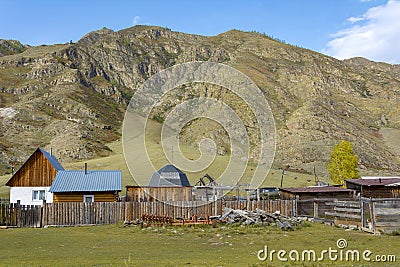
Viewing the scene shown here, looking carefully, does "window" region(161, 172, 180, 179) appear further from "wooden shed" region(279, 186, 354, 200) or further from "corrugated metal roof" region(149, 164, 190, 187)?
"wooden shed" region(279, 186, 354, 200)

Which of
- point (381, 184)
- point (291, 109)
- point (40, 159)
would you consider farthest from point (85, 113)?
point (381, 184)

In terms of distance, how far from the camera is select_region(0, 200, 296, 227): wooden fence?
3388 cm

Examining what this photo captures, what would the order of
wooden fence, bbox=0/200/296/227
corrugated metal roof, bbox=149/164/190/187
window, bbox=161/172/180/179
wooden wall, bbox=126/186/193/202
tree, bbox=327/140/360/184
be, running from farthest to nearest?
tree, bbox=327/140/360/184 < window, bbox=161/172/180/179 < corrugated metal roof, bbox=149/164/190/187 < wooden wall, bbox=126/186/193/202 < wooden fence, bbox=0/200/296/227

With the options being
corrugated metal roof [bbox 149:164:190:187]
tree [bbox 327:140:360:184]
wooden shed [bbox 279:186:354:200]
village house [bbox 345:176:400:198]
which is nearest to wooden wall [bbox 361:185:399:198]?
village house [bbox 345:176:400:198]

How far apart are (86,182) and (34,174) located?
9.58m

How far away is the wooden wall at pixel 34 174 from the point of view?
47.2m

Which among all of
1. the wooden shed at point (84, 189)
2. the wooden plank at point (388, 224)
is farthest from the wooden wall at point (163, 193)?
the wooden plank at point (388, 224)

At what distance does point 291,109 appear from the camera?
17938 centimetres

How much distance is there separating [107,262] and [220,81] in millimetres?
161864

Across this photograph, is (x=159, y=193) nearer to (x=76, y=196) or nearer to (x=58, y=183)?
(x=76, y=196)

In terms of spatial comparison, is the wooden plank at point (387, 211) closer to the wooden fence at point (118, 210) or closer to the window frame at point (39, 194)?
the wooden fence at point (118, 210)

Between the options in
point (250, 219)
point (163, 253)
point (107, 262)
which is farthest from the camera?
point (250, 219)

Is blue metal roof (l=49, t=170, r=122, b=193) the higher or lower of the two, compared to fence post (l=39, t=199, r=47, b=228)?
higher

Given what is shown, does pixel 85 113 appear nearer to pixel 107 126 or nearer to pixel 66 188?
pixel 107 126
